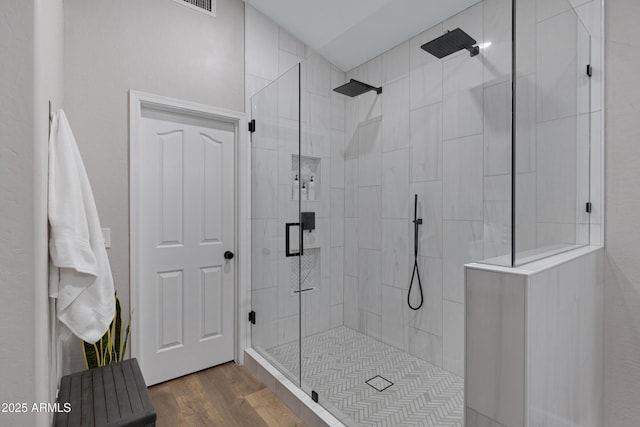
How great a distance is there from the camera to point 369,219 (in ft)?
7.25

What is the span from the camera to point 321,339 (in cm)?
225

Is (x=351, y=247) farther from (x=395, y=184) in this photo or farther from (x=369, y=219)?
(x=395, y=184)

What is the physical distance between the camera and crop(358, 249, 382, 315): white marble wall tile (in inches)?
88.2

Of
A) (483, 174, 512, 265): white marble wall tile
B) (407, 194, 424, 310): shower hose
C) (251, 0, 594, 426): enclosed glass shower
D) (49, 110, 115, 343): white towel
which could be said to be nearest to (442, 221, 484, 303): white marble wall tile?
(251, 0, 594, 426): enclosed glass shower

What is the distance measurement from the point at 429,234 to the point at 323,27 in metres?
1.87

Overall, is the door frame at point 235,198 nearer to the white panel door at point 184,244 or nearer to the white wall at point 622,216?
the white panel door at point 184,244

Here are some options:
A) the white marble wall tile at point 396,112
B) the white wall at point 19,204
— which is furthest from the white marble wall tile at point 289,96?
the white wall at point 19,204

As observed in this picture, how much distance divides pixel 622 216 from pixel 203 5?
3057 mm

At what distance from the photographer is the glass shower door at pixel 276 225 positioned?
2234 mm

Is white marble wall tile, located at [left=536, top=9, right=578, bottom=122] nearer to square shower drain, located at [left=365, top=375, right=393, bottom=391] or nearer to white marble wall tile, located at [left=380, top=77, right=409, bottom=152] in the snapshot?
white marble wall tile, located at [left=380, top=77, right=409, bottom=152]

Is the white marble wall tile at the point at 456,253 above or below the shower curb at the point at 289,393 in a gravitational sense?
above

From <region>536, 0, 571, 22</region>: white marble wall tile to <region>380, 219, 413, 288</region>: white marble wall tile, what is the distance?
1.29 metres

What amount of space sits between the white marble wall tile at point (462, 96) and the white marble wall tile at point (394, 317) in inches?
44.1

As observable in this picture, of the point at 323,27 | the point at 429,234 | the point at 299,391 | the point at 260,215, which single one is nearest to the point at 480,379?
the point at 429,234
